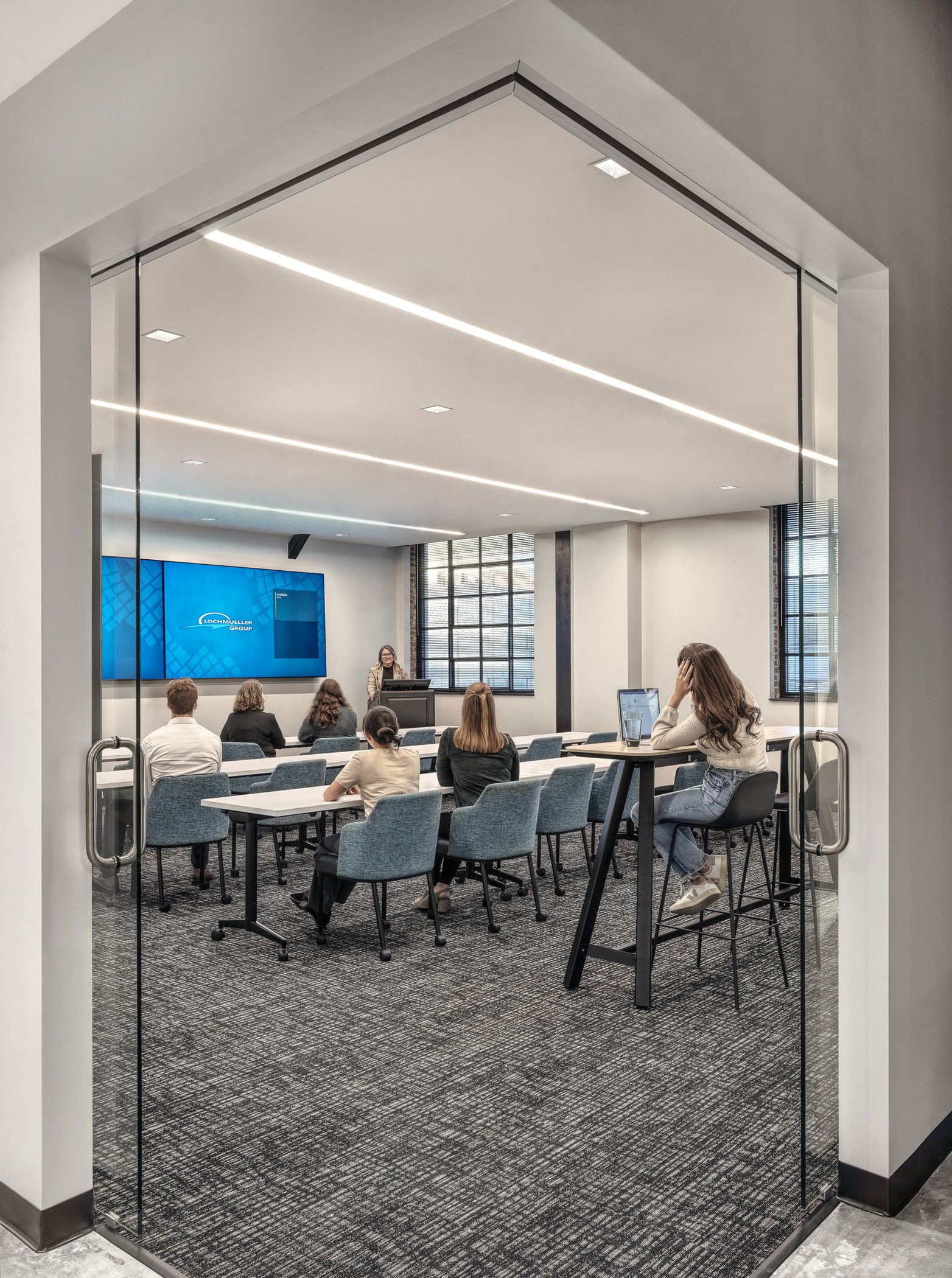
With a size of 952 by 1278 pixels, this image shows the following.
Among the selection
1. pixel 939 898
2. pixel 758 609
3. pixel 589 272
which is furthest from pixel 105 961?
pixel 758 609

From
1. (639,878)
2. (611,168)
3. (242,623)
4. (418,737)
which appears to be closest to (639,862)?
(639,878)

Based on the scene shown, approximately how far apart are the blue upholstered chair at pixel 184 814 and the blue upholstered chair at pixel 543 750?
2.65 m

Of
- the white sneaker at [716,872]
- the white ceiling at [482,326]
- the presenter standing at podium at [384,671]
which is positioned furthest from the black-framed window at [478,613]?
the white sneaker at [716,872]

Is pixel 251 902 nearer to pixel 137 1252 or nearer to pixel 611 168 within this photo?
pixel 137 1252

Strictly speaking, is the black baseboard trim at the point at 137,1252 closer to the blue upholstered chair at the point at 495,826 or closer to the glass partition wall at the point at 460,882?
the glass partition wall at the point at 460,882

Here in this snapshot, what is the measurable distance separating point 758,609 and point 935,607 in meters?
7.02

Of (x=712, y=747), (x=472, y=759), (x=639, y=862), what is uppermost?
(x=712, y=747)

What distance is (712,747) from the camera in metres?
4.00

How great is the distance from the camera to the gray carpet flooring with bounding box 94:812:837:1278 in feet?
A: 7.25

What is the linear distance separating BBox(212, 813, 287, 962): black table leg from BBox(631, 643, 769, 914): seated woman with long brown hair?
1.90 m

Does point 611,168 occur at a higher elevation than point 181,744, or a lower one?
higher

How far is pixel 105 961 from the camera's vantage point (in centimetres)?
230

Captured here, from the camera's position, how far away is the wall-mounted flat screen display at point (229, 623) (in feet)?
32.2

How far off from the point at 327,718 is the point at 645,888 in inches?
196
